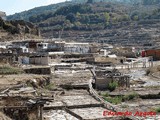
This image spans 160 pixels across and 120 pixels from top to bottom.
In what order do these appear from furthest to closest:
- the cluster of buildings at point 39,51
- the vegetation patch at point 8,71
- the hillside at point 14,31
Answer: the hillside at point 14,31, the cluster of buildings at point 39,51, the vegetation patch at point 8,71

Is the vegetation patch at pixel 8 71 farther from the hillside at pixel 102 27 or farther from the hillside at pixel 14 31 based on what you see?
the hillside at pixel 102 27

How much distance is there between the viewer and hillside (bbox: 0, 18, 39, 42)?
5275 cm

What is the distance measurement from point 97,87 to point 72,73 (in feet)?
19.1

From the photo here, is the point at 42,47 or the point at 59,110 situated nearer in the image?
the point at 59,110

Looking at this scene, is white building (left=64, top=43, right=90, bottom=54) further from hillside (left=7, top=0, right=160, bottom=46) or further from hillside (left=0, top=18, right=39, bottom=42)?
hillside (left=7, top=0, right=160, bottom=46)

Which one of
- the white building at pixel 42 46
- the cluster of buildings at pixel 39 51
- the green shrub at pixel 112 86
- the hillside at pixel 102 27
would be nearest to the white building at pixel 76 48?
the cluster of buildings at pixel 39 51

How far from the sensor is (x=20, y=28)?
54281 mm

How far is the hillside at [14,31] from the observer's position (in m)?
52.8

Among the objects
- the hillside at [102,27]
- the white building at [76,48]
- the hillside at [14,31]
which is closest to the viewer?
the white building at [76,48]

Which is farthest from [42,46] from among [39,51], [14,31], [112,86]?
[112,86]

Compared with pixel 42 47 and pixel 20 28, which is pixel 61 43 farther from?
pixel 20 28

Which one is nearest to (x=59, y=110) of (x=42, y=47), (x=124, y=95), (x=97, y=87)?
(x=124, y=95)

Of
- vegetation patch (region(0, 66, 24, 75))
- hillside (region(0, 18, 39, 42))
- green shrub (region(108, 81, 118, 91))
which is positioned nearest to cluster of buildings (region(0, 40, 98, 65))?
vegetation patch (region(0, 66, 24, 75))

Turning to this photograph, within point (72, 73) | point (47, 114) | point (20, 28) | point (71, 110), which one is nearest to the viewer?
point (47, 114)
